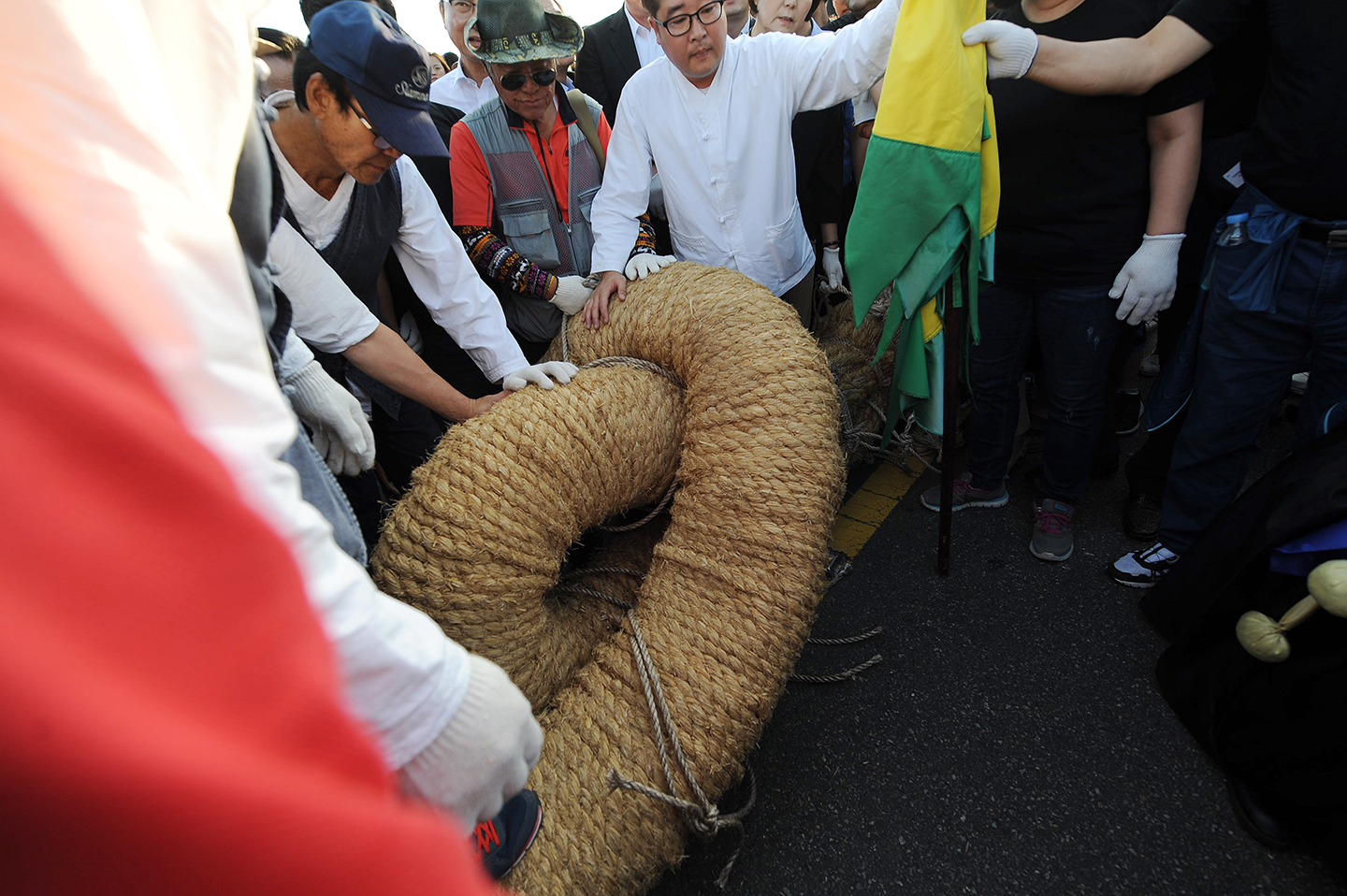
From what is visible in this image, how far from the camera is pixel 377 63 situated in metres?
1.30

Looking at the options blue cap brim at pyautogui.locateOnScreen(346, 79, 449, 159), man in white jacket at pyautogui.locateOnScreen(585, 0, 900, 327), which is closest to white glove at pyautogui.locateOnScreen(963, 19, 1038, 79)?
man in white jacket at pyautogui.locateOnScreen(585, 0, 900, 327)

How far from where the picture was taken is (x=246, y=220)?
63 centimetres

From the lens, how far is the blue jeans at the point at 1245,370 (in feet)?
4.86

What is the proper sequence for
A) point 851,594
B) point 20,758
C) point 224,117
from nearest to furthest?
point 20,758, point 224,117, point 851,594

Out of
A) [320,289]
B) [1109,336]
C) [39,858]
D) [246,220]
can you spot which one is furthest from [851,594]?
[39,858]

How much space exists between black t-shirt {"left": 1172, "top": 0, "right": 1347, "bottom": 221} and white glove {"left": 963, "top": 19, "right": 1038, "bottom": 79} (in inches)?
14.2

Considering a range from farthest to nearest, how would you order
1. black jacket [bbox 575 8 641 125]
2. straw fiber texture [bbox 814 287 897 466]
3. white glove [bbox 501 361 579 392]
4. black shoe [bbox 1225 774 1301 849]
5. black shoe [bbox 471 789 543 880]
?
black jacket [bbox 575 8 641 125] → straw fiber texture [bbox 814 287 897 466] → white glove [bbox 501 361 579 392] → black shoe [bbox 1225 774 1301 849] → black shoe [bbox 471 789 543 880]

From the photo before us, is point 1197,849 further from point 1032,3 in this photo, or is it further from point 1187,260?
point 1032,3

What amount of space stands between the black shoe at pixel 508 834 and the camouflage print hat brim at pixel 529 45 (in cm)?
187

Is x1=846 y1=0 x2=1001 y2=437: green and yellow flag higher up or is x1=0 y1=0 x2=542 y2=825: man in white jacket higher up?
x1=0 y1=0 x2=542 y2=825: man in white jacket

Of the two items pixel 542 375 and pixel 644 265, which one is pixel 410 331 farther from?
pixel 542 375

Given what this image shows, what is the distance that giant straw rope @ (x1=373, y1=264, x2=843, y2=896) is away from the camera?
1.14 m

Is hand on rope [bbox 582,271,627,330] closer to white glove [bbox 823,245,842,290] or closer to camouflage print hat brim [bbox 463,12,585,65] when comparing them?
camouflage print hat brim [bbox 463,12,585,65]

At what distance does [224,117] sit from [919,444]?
2.54 meters
